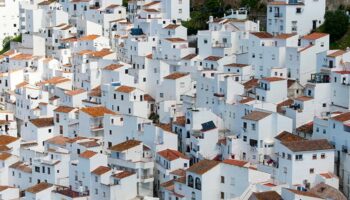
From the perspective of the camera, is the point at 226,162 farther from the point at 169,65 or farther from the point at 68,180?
the point at 169,65

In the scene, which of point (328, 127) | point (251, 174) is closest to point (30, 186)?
point (251, 174)

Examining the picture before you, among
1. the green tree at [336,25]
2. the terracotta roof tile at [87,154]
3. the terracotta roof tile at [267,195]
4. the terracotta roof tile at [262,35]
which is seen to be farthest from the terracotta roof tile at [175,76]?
the terracotta roof tile at [267,195]

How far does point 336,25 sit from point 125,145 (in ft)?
45.5

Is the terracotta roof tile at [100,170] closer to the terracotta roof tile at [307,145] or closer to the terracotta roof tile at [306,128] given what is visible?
the terracotta roof tile at [307,145]

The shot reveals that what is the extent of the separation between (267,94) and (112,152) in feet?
24.4

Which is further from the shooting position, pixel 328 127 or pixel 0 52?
pixel 0 52

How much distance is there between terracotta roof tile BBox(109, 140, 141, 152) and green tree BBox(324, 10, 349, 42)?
13.1 meters

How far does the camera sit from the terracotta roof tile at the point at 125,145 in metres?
38.3

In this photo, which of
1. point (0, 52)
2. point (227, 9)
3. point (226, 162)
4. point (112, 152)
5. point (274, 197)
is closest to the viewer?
point (274, 197)

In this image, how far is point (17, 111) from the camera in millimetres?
49281

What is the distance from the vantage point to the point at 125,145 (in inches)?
1521

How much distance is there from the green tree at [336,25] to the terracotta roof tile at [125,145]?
1306 centimetres

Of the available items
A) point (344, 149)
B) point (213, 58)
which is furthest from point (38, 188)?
point (344, 149)

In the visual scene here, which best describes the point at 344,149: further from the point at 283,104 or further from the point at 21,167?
the point at 21,167
